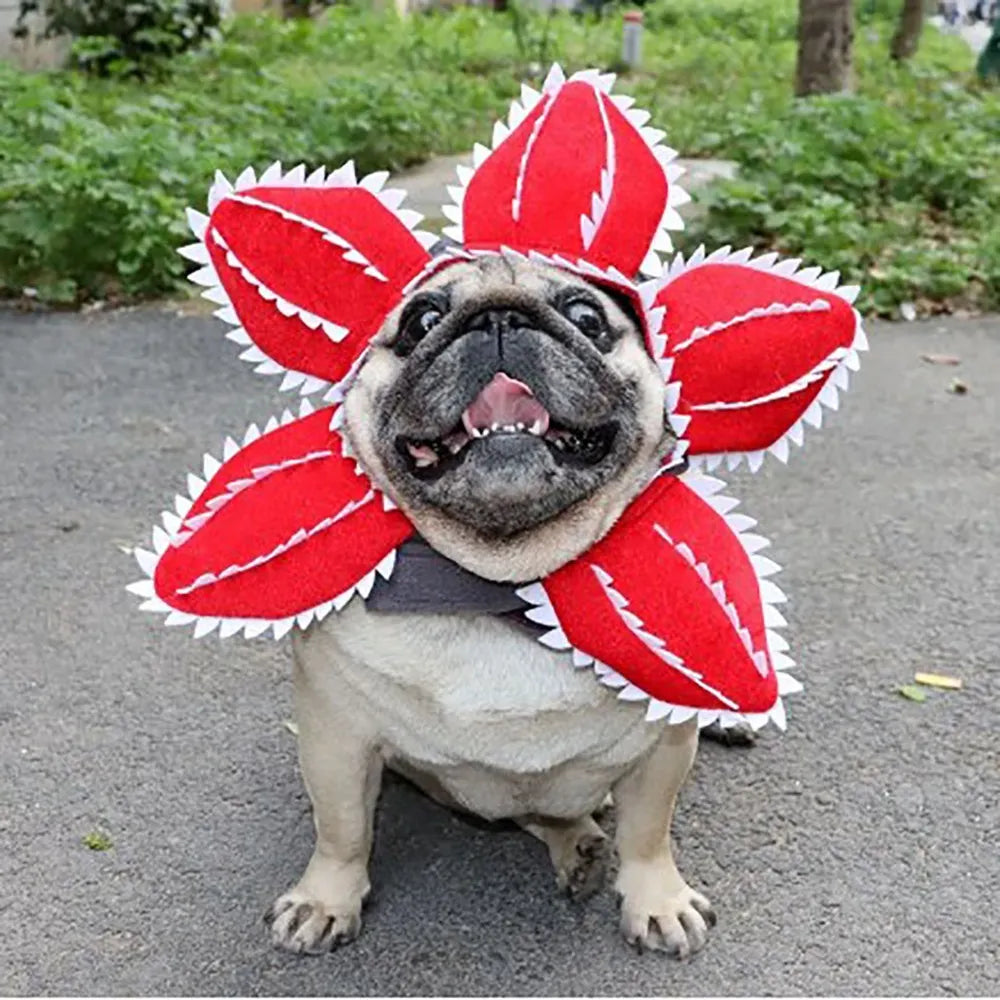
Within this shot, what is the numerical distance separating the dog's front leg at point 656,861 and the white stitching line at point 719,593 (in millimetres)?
268

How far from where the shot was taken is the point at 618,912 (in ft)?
8.18

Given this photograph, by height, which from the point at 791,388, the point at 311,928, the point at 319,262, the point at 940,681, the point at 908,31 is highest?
the point at 319,262

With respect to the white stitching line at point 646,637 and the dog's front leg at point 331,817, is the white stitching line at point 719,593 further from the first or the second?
the dog's front leg at point 331,817

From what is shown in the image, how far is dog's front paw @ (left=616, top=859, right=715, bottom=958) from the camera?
2.42m

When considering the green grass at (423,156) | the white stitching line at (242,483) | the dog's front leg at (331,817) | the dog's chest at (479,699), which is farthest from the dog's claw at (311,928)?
the green grass at (423,156)

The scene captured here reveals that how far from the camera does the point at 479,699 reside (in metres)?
2.12

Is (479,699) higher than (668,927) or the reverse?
higher

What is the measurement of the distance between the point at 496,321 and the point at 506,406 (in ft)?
0.36

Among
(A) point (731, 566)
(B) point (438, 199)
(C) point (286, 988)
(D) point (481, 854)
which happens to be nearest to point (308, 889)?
(C) point (286, 988)

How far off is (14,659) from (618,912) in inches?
58.0

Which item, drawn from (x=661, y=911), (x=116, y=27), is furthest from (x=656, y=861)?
(x=116, y=27)

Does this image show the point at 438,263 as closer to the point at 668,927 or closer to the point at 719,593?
the point at 719,593

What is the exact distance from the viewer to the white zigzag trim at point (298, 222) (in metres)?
2.11

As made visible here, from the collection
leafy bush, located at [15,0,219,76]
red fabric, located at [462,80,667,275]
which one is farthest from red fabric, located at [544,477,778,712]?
leafy bush, located at [15,0,219,76]
